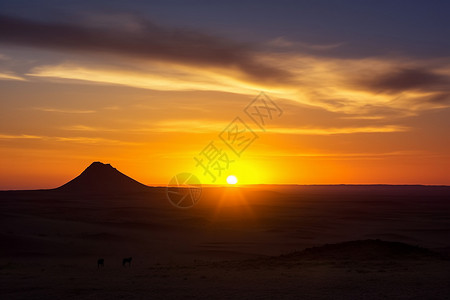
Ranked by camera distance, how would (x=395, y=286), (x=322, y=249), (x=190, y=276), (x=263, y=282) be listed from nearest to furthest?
(x=395, y=286) → (x=263, y=282) → (x=190, y=276) → (x=322, y=249)

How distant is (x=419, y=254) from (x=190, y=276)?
13.6 m

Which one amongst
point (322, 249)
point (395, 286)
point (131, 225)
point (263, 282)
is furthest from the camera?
point (131, 225)

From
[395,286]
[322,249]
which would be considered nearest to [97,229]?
[322,249]

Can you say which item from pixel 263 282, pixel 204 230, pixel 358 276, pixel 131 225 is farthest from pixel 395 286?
pixel 131 225

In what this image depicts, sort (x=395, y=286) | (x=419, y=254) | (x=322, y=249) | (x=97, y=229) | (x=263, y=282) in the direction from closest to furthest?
(x=395, y=286)
(x=263, y=282)
(x=419, y=254)
(x=322, y=249)
(x=97, y=229)

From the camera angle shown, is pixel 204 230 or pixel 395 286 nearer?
pixel 395 286

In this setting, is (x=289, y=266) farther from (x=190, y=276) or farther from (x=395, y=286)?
(x=395, y=286)

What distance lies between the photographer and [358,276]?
70.4 ft

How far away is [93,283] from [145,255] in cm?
1749

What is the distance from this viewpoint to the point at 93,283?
21047 mm

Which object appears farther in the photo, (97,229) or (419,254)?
(97,229)

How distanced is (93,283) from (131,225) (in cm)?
4338

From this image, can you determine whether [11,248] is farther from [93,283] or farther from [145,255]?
[93,283]

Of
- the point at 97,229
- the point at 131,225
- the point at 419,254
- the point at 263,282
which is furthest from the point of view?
the point at 131,225
